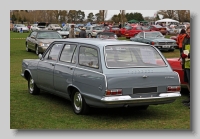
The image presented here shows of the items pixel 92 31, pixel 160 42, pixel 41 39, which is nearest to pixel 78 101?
pixel 41 39

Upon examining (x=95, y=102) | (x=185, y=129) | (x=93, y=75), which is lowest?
(x=185, y=129)

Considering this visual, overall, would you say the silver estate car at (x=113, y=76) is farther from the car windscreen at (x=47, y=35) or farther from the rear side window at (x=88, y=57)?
the car windscreen at (x=47, y=35)

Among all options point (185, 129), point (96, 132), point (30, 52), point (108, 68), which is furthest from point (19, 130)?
point (30, 52)

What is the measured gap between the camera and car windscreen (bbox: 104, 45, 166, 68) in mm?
7164

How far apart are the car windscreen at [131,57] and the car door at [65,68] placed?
0.95 m

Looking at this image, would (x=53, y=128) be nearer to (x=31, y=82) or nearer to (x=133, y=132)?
(x=133, y=132)

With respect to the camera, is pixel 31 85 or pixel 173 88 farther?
pixel 31 85

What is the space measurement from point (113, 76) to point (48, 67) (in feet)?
8.00

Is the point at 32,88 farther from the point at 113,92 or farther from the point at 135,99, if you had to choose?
the point at 135,99

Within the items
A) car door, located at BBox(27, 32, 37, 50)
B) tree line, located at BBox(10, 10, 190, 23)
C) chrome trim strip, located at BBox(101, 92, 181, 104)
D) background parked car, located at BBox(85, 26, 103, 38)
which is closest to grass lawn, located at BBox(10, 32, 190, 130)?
chrome trim strip, located at BBox(101, 92, 181, 104)

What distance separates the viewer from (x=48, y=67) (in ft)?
28.8

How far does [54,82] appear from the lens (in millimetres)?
8492

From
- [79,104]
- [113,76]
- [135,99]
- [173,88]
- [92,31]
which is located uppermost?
[92,31]

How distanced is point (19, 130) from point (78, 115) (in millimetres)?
1403
